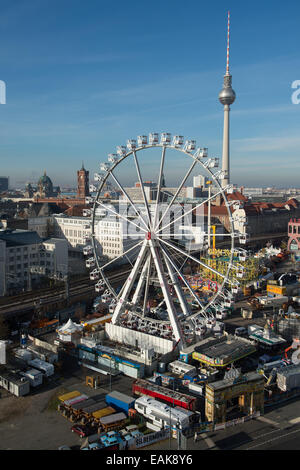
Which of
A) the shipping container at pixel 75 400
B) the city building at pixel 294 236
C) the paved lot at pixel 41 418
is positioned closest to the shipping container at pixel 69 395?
the shipping container at pixel 75 400

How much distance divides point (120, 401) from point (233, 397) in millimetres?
7895

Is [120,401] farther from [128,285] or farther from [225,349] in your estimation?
[128,285]

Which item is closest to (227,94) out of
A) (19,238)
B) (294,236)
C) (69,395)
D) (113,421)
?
(294,236)

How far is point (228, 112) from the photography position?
6703 inches

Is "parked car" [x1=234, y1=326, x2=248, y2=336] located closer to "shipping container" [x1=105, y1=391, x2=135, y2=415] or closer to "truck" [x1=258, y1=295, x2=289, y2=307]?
"truck" [x1=258, y1=295, x2=289, y2=307]

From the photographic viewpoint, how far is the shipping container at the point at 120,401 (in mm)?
28189

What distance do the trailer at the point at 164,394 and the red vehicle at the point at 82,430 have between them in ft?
16.8

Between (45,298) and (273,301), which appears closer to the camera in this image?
(45,298)

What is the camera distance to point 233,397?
28.1 metres

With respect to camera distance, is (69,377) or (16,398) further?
(69,377)

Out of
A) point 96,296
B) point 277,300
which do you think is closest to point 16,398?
point 96,296

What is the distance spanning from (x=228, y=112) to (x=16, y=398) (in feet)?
523

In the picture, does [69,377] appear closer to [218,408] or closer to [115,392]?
[115,392]

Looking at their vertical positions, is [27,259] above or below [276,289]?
above
